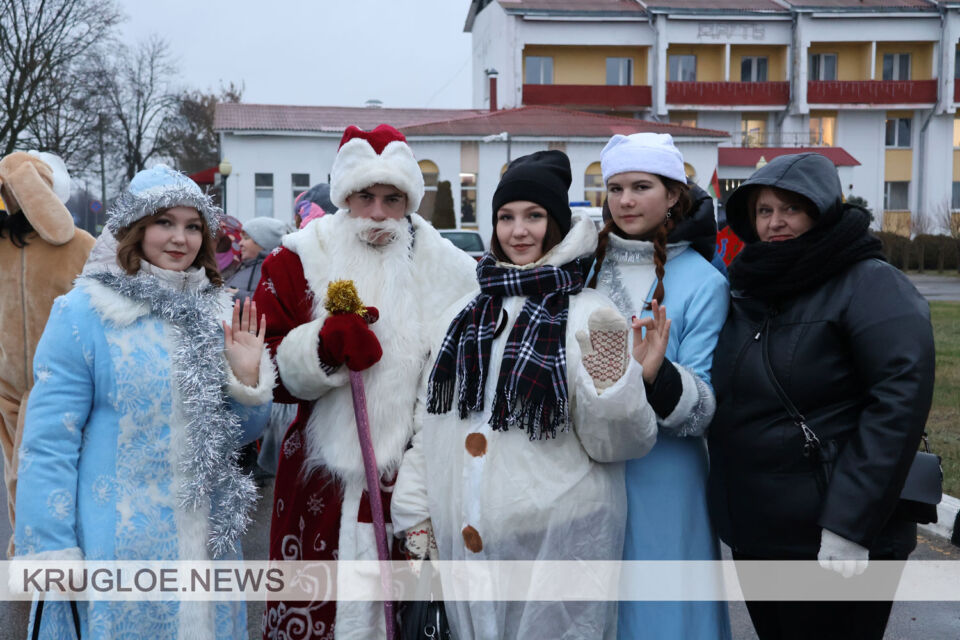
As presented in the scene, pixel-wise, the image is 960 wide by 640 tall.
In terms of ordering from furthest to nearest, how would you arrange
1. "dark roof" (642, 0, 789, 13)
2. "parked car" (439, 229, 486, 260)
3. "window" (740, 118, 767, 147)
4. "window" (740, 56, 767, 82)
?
"window" (740, 56, 767, 82) < "window" (740, 118, 767, 147) < "dark roof" (642, 0, 789, 13) < "parked car" (439, 229, 486, 260)

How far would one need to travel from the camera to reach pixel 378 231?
10.4 feet

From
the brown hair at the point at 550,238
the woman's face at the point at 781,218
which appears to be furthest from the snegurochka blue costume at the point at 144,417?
the woman's face at the point at 781,218

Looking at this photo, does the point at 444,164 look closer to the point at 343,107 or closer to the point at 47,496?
the point at 343,107

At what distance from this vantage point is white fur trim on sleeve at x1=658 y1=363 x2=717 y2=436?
2.62m

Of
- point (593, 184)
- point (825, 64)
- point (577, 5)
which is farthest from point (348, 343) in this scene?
point (825, 64)

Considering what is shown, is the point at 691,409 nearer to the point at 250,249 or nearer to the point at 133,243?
the point at 133,243

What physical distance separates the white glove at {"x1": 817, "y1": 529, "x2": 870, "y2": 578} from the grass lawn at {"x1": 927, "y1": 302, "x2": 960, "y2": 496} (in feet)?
11.6

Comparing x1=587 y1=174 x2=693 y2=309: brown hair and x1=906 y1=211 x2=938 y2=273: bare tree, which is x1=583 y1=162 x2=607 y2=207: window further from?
x1=587 y1=174 x2=693 y2=309: brown hair

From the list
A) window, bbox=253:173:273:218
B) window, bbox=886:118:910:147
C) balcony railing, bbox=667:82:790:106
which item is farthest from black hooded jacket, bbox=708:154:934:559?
window, bbox=886:118:910:147

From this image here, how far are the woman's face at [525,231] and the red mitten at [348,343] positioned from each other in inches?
22.4

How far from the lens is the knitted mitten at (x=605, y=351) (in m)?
2.48

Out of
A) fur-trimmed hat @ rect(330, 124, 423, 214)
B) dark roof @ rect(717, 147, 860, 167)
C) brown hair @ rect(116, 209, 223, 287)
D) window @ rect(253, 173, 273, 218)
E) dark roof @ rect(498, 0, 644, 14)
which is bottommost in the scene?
brown hair @ rect(116, 209, 223, 287)

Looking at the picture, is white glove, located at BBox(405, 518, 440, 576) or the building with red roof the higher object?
the building with red roof

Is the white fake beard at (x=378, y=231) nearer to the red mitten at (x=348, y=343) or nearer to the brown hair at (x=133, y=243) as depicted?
the red mitten at (x=348, y=343)
